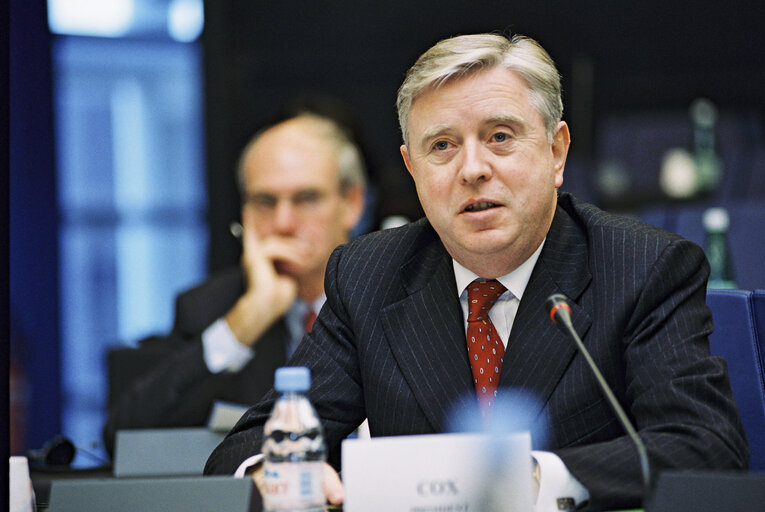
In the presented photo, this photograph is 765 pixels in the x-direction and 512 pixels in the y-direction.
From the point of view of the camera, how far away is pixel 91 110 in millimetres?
5453

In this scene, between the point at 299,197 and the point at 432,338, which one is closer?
the point at 432,338

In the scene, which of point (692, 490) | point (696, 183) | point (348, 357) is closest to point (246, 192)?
point (348, 357)

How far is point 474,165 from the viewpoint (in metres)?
1.67

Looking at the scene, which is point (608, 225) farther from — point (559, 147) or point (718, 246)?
point (718, 246)

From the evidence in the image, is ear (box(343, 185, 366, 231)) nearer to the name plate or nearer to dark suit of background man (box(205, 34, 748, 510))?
dark suit of background man (box(205, 34, 748, 510))

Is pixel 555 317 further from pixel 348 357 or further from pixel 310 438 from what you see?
pixel 348 357

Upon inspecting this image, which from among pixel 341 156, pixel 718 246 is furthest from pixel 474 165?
pixel 718 246

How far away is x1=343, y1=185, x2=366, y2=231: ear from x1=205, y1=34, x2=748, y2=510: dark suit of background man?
126 centimetres

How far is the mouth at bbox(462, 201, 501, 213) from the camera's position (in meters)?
1.71

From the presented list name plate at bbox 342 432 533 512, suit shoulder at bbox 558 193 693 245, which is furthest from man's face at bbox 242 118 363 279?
name plate at bbox 342 432 533 512

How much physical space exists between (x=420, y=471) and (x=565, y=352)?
22.3 inches

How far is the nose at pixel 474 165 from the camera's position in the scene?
1.67 metres

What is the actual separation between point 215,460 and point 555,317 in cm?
65

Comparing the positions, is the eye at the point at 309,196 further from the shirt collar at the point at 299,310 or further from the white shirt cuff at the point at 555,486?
the white shirt cuff at the point at 555,486
